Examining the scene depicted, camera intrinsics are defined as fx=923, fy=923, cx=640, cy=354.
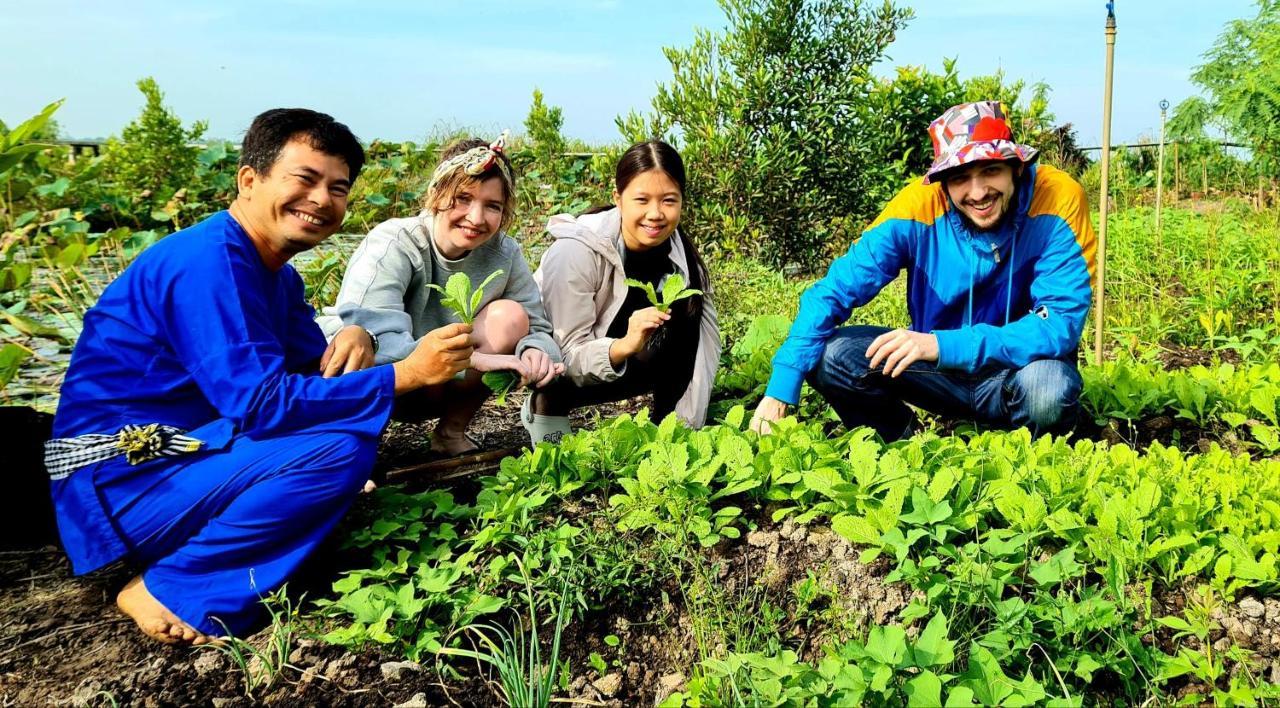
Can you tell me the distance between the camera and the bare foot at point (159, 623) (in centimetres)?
220

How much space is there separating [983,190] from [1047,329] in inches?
21.3

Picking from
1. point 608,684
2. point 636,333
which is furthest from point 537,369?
point 608,684

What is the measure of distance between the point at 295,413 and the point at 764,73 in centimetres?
473

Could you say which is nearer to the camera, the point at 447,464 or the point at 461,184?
the point at 461,184

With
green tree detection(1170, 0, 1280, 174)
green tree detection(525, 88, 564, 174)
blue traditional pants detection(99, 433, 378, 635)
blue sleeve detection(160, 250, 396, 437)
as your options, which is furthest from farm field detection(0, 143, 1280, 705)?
green tree detection(1170, 0, 1280, 174)

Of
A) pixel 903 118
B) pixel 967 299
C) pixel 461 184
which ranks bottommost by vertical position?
pixel 967 299

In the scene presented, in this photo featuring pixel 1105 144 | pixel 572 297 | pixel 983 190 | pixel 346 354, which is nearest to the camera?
pixel 346 354

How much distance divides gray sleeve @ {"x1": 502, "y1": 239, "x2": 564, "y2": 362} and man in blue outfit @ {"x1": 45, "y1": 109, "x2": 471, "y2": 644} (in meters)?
0.96

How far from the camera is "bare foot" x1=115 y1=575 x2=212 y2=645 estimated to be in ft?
7.22

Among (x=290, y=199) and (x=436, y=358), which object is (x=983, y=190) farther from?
(x=290, y=199)

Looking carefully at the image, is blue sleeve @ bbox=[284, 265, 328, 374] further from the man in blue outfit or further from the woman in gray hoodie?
the woman in gray hoodie

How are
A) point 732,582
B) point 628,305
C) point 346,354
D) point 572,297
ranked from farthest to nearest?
point 628,305
point 572,297
point 346,354
point 732,582

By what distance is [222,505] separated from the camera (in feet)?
7.41

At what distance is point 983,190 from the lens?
309 centimetres
